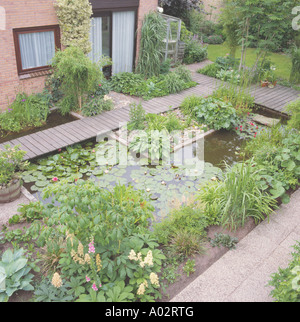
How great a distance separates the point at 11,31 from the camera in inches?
246

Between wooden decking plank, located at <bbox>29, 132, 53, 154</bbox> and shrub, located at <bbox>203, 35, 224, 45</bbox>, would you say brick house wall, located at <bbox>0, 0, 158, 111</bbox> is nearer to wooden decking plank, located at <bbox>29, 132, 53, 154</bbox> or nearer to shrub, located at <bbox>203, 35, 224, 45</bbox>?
wooden decking plank, located at <bbox>29, 132, 53, 154</bbox>

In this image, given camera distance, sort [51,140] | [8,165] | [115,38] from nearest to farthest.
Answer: [8,165] < [51,140] < [115,38]

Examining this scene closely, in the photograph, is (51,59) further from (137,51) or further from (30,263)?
(30,263)

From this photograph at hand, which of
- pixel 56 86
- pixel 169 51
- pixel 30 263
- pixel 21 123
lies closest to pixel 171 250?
pixel 30 263

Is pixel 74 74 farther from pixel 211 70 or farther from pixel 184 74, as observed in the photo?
pixel 211 70

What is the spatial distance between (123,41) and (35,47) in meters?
2.59

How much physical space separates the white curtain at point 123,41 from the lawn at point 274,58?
3947 millimetres

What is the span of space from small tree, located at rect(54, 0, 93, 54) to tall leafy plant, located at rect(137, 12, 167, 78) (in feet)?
5.98

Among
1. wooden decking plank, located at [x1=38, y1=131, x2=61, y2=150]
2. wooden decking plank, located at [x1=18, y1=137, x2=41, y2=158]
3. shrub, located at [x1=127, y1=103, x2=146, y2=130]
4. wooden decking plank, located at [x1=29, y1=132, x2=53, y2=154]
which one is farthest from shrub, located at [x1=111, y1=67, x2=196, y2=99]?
wooden decking plank, located at [x1=18, y1=137, x2=41, y2=158]

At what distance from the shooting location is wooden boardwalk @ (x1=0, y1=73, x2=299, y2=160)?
580 centimetres

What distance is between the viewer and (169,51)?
10.1 metres

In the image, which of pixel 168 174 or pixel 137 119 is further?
pixel 137 119

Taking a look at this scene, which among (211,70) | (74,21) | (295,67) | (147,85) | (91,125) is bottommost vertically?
(91,125)

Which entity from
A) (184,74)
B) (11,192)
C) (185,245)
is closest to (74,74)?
(11,192)
